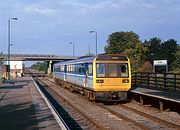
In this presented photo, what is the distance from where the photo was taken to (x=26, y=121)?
1553 cm

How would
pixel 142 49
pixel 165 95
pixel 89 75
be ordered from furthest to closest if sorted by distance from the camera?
pixel 142 49, pixel 89 75, pixel 165 95

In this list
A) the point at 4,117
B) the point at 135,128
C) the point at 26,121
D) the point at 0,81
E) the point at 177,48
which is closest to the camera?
the point at 135,128

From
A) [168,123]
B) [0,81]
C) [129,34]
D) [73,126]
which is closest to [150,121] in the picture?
[168,123]

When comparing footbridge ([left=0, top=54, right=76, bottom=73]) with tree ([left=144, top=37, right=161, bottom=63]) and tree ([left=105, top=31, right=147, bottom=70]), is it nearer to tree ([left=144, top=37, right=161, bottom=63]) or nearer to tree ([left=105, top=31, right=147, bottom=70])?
tree ([left=144, top=37, right=161, bottom=63])

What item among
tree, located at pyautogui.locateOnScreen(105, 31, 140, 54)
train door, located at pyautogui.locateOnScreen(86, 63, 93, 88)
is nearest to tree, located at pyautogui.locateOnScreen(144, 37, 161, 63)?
tree, located at pyautogui.locateOnScreen(105, 31, 140, 54)

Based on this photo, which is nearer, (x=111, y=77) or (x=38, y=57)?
(x=111, y=77)

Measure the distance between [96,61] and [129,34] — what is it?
84.9 m

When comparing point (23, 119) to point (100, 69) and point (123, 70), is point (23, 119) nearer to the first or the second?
point (100, 69)

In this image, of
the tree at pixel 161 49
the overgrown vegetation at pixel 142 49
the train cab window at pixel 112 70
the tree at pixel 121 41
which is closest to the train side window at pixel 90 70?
the train cab window at pixel 112 70

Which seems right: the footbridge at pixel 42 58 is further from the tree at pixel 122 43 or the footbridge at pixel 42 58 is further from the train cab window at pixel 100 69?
the train cab window at pixel 100 69

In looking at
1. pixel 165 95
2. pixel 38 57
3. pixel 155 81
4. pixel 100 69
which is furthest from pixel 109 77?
pixel 38 57

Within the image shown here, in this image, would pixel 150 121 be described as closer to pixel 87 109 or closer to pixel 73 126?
pixel 73 126

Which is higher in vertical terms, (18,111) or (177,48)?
(177,48)

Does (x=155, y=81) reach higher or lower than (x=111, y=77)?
lower
